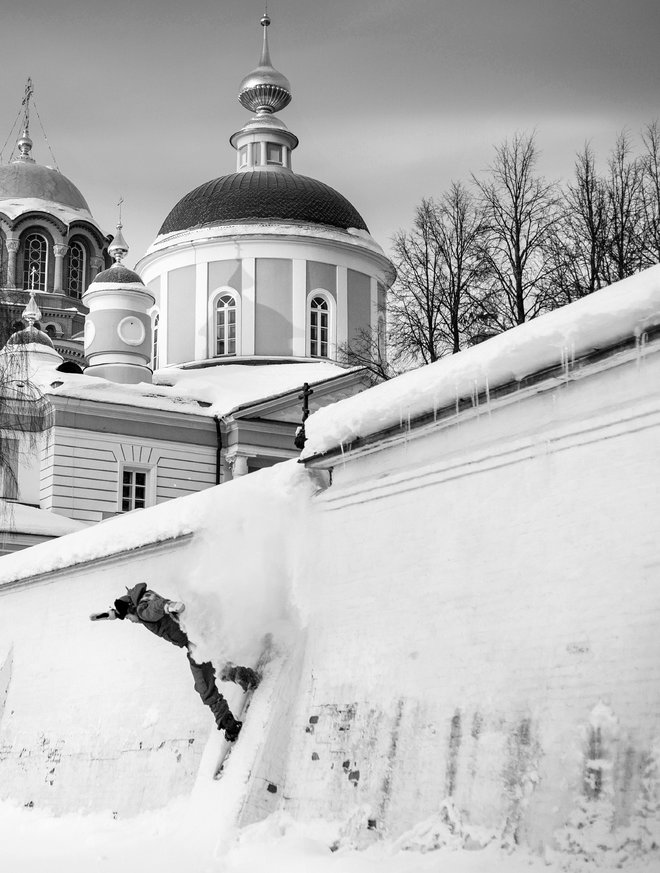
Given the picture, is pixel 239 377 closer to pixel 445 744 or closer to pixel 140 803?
pixel 140 803

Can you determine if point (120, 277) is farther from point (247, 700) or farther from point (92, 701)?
point (247, 700)

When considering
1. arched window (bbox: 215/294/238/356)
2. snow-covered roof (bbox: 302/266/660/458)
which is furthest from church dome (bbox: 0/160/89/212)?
snow-covered roof (bbox: 302/266/660/458)

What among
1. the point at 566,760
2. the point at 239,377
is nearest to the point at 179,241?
the point at 239,377

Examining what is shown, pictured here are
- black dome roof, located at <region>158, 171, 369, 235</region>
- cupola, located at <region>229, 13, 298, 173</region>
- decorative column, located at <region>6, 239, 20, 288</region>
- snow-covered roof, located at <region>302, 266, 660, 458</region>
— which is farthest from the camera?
decorative column, located at <region>6, 239, 20, 288</region>

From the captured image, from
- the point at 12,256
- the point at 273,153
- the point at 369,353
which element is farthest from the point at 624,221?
the point at 12,256

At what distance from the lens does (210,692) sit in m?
8.66

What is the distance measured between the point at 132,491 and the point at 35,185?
32.3 meters

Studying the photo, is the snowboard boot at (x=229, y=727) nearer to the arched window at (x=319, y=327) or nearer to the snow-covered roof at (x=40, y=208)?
the arched window at (x=319, y=327)

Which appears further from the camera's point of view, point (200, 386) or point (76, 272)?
point (76, 272)

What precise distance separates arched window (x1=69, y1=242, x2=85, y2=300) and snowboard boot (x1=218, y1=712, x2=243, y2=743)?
48.4 m

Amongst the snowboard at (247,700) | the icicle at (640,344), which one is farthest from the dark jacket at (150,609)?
the icicle at (640,344)

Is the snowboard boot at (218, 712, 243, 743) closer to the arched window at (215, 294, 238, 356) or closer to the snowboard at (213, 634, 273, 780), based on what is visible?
the snowboard at (213, 634, 273, 780)

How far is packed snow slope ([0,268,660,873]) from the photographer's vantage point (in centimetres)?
614

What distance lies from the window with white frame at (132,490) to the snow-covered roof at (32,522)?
2.10 metres
